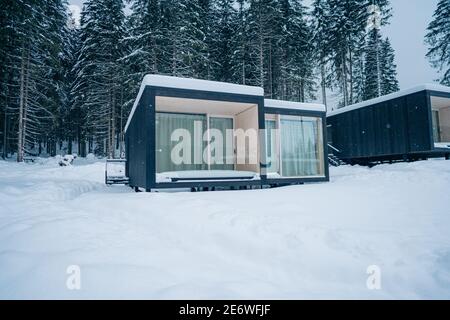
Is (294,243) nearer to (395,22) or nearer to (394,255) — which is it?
(394,255)

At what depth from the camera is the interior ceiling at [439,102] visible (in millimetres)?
11587

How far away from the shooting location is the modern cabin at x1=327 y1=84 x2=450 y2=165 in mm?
10977

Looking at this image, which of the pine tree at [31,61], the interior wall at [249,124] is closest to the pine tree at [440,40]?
the interior wall at [249,124]

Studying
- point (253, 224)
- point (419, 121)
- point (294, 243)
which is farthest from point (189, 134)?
point (419, 121)

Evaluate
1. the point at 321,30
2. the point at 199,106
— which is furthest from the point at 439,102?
the point at 321,30

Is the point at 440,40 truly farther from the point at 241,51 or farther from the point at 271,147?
the point at 271,147

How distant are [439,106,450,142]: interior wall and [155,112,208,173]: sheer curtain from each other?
12.1 meters

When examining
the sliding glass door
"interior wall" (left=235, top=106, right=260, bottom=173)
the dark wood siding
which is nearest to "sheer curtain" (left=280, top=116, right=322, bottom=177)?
the sliding glass door

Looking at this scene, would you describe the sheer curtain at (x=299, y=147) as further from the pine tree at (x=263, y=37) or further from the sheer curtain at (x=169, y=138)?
the pine tree at (x=263, y=37)

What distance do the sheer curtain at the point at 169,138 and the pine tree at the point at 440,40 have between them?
2120cm

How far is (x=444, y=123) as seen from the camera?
1291cm

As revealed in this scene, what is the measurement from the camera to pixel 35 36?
16.6 meters

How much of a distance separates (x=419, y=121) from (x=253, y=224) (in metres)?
11.3

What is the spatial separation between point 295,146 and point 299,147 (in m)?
0.16
